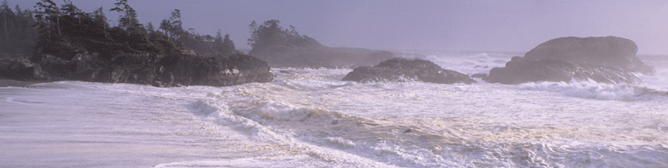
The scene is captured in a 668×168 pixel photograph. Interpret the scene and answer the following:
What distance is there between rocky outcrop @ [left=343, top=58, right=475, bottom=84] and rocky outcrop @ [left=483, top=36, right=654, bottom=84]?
3116mm

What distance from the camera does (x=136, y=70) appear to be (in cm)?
1177

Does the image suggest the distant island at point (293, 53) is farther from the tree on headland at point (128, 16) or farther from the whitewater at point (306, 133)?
the whitewater at point (306, 133)

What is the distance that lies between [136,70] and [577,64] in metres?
24.9

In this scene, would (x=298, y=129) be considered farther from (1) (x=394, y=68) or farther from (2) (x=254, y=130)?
(1) (x=394, y=68)

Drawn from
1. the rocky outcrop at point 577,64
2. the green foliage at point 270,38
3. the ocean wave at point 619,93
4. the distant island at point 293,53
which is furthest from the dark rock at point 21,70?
the green foliage at point 270,38

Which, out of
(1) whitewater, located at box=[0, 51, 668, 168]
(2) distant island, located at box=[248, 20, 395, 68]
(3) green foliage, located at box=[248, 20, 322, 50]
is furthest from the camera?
(3) green foliage, located at box=[248, 20, 322, 50]

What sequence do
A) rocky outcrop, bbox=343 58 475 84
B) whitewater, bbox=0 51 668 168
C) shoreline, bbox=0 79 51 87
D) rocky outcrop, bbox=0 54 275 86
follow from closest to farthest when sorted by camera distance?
whitewater, bbox=0 51 668 168
shoreline, bbox=0 79 51 87
rocky outcrop, bbox=0 54 275 86
rocky outcrop, bbox=343 58 475 84

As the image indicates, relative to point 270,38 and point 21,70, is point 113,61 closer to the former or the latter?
point 21,70

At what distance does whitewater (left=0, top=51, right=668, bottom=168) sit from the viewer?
12.5 feet

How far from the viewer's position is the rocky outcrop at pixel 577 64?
59.1 ft

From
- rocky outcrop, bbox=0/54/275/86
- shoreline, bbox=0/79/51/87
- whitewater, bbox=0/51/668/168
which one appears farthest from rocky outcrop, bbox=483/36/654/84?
shoreline, bbox=0/79/51/87

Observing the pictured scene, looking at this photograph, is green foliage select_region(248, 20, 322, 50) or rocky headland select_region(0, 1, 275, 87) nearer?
rocky headland select_region(0, 1, 275, 87)

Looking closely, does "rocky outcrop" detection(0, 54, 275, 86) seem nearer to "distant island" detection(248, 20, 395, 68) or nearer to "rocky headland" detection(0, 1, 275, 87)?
"rocky headland" detection(0, 1, 275, 87)

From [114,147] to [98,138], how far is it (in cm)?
68
